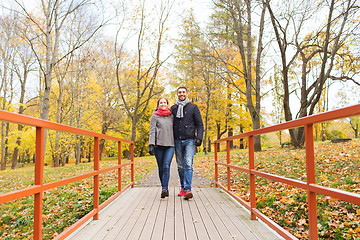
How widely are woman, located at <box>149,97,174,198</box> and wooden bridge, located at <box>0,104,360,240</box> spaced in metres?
0.61

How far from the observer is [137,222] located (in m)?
3.38

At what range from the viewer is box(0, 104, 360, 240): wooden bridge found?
77.7 inches

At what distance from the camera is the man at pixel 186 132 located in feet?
15.7

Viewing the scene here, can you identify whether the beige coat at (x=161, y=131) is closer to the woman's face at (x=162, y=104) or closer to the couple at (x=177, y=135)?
the couple at (x=177, y=135)

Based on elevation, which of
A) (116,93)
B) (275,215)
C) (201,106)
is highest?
(116,93)

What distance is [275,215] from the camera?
15.3 feet


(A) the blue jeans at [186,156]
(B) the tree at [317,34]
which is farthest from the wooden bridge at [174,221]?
(B) the tree at [317,34]

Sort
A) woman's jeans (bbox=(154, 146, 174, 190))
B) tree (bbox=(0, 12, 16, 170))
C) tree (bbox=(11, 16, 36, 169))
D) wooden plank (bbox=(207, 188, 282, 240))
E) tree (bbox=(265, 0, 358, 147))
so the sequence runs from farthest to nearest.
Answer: tree (bbox=(11, 16, 36, 169)) < tree (bbox=(0, 12, 16, 170)) < tree (bbox=(265, 0, 358, 147)) < woman's jeans (bbox=(154, 146, 174, 190)) < wooden plank (bbox=(207, 188, 282, 240))

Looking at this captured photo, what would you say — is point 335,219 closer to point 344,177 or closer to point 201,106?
point 344,177

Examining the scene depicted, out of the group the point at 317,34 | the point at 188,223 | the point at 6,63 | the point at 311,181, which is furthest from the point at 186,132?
the point at 6,63

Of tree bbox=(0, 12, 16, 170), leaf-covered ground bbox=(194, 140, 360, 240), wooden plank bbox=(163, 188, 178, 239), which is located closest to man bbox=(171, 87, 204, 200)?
wooden plank bbox=(163, 188, 178, 239)

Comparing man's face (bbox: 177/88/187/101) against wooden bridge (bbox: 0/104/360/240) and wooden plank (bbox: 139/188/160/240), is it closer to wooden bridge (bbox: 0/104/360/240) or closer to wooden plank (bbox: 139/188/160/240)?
wooden bridge (bbox: 0/104/360/240)

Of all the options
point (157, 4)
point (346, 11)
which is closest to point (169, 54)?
point (157, 4)

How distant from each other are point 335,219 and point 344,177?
81.8 inches
